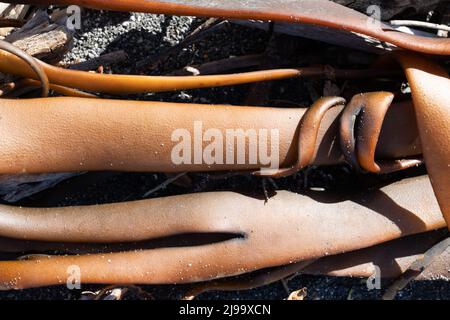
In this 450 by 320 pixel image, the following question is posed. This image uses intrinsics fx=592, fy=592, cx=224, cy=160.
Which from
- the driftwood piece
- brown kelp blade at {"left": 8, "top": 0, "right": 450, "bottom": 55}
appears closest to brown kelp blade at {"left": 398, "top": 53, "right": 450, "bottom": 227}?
brown kelp blade at {"left": 8, "top": 0, "right": 450, "bottom": 55}

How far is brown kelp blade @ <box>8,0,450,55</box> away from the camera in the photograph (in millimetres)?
695

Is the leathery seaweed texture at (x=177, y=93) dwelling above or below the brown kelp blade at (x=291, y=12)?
below

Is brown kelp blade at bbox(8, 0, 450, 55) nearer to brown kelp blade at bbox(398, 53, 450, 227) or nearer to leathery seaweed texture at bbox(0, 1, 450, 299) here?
brown kelp blade at bbox(398, 53, 450, 227)

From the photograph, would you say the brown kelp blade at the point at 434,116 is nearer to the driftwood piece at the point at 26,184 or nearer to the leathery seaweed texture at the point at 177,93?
the leathery seaweed texture at the point at 177,93

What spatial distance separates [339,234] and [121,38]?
41cm

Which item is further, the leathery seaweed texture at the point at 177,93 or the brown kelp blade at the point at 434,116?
the leathery seaweed texture at the point at 177,93

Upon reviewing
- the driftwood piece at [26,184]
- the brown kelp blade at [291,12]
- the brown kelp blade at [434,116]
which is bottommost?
the driftwood piece at [26,184]

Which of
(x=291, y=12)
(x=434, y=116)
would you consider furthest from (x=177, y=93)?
(x=434, y=116)

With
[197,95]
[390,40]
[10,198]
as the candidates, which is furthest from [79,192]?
[390,40]

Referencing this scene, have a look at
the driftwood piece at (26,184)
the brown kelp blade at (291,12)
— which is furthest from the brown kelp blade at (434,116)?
the driftwood piece at (26,184)

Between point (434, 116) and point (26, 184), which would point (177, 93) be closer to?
point (26, 184)

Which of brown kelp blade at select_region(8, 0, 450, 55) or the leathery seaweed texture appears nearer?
brown kelp blade at select_region(8, 0, 450, 55)

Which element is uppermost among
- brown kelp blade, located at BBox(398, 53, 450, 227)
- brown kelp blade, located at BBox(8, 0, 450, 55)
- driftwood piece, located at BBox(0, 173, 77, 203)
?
brown kelp blade, located at BBox(8, 0, 450, 55)

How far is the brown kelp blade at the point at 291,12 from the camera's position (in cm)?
69
